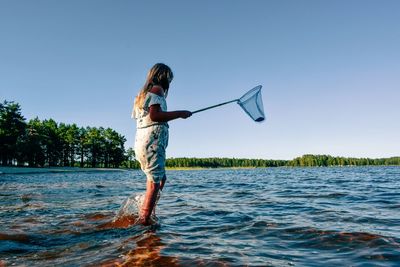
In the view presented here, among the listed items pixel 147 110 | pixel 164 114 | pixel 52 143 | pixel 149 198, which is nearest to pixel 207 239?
pixel 149 198

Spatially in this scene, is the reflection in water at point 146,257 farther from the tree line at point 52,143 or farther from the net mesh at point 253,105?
the tree line at point 52,143

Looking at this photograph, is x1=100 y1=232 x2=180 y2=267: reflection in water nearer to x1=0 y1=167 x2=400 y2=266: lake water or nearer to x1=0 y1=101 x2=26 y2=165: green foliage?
x1=0 y1=167 x2=400 y2=266: lake water

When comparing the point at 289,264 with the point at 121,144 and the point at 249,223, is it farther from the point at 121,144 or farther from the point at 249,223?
the point at 121,144

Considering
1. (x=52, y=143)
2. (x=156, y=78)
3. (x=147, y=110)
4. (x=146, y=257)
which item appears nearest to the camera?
(x=146, y=257)

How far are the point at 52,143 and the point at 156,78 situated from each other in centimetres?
10412

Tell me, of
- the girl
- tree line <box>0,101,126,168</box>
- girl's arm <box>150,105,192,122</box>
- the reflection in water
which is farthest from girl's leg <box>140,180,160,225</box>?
tree line <box>0,101,126,168</box>

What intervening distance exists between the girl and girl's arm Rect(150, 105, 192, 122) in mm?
152

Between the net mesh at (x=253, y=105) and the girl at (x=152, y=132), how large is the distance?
6.67 feet

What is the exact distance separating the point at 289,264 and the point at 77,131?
409 feet

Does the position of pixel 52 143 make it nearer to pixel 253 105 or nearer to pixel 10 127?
pixel 10 127

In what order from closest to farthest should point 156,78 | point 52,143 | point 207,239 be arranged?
point 207,239 < point 156,78 < point 52,143

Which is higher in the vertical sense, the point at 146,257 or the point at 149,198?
the point at 149,198

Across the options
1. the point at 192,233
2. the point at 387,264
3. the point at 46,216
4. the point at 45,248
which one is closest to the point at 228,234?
the point at 192,233

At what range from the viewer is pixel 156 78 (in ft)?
21.3
